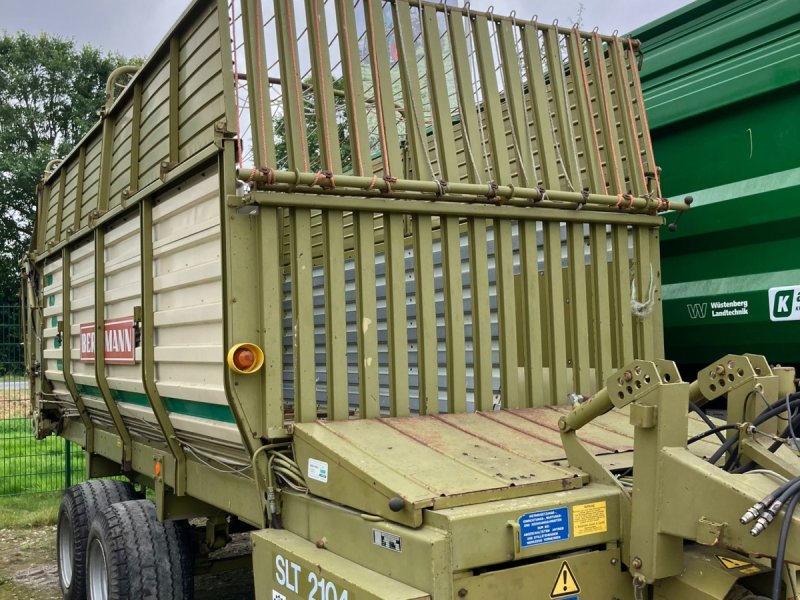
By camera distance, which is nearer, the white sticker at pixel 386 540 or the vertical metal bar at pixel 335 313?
the white sticker at pixel 386 540

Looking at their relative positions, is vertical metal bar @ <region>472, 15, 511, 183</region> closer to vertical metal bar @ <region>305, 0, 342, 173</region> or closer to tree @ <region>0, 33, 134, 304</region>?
vertical metal bar @ <region>305, 0, 342, 173</region>

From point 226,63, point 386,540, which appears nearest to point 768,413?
point 386,540

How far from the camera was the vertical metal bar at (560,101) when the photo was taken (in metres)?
3.63

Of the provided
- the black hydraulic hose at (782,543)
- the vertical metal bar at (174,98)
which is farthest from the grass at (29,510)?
the black hydraulic hose at (782,543)

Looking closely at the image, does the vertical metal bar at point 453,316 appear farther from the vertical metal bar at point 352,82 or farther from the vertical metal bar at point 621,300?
the vertical metal bar at point 621,300

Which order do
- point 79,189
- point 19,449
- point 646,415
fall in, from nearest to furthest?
point 646,415 < point 79,189 < point 19,449

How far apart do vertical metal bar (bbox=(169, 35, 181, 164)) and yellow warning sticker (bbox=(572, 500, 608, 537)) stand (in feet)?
7.53

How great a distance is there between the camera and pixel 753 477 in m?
2.08

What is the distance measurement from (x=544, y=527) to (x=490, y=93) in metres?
1.96

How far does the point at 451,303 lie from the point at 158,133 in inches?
67.6

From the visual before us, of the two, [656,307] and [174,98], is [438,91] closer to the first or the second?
[174,98]

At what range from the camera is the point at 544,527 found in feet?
7.47

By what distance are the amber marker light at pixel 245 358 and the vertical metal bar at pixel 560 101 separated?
1.63 metres

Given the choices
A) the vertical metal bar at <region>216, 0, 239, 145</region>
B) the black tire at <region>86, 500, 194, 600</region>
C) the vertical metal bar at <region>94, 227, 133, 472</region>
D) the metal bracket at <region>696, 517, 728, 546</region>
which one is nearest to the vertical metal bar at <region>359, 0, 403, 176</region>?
the vertical metal bar at <region>216, 0, 239, 145</region>
